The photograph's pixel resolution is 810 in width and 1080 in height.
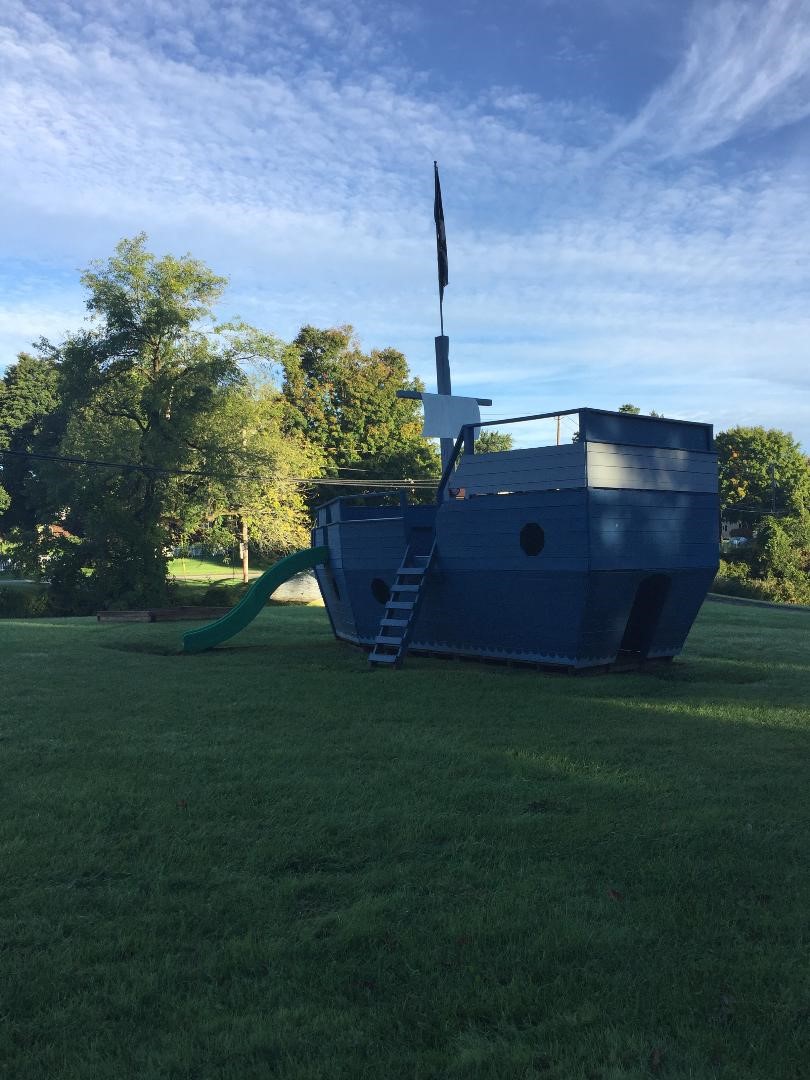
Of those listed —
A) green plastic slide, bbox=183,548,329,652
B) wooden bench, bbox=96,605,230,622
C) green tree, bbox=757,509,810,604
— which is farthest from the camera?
green tree, bbox=757,509,810,604

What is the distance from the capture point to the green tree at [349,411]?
53.6 meters

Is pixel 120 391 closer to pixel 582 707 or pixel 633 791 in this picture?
pixel 582 707

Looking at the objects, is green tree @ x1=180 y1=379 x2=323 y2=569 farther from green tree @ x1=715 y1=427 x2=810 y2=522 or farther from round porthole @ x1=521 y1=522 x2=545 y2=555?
green tree @ x1=715 y1=427 x2=810 y2=522

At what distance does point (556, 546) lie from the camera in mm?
11438

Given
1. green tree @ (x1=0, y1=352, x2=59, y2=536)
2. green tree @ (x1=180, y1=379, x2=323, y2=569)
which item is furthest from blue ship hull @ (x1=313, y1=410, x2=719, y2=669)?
green tree @ (x1=0, y1=352, x2=59, y2=536)

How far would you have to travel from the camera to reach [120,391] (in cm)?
3641

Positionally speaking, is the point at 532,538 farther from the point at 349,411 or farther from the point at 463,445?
the point at 349,411

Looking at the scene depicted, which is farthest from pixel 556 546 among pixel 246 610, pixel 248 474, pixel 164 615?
pixel 248 474

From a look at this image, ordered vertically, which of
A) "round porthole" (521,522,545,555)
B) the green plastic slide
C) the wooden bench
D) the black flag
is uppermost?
the black flag

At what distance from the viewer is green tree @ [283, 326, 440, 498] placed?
5356cm

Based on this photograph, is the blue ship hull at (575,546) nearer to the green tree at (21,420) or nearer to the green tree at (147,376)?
the green tree at (147,376)

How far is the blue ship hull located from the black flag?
491 centimetres

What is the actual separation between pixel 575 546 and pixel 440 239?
7.85m

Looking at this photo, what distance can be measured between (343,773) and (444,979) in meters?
3.07
